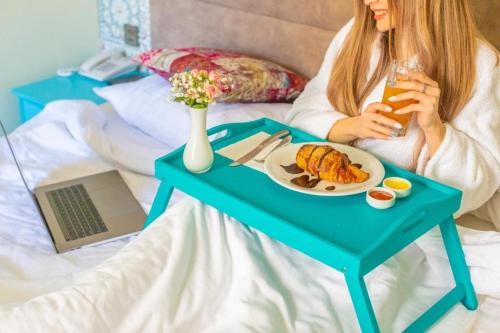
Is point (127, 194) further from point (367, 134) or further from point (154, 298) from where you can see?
point (367, 134)

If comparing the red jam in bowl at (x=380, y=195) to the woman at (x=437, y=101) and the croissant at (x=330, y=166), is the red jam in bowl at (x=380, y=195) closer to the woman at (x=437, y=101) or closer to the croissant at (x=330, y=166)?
the croissant at (x=330, y=166)

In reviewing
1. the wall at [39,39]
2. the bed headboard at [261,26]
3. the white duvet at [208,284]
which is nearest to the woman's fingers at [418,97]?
the white duvet at [208,284]

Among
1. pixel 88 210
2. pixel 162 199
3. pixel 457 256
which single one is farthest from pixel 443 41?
pixel 88 210

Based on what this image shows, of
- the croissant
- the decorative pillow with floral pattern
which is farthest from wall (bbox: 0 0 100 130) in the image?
the croissant

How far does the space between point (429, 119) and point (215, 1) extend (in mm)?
1223

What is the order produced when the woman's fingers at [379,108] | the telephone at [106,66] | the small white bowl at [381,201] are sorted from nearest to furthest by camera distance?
1. the small white bowl at [381,201]
2. the woman's fingers at [379,108]
3. the telephone at [106,66]

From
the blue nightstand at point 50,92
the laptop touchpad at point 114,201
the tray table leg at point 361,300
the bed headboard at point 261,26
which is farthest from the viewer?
the blue nightstand at point 50,92

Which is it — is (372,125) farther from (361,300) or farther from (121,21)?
(121,21)

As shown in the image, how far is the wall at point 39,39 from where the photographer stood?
252cm

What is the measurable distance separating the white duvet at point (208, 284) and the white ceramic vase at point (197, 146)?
0.08 meters

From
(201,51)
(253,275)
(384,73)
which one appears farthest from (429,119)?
(201,51)

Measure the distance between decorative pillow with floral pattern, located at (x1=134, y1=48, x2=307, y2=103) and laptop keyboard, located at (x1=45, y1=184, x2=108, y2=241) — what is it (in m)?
0.50

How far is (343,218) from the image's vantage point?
116cm

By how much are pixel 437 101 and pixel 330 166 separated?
0.26 meters
